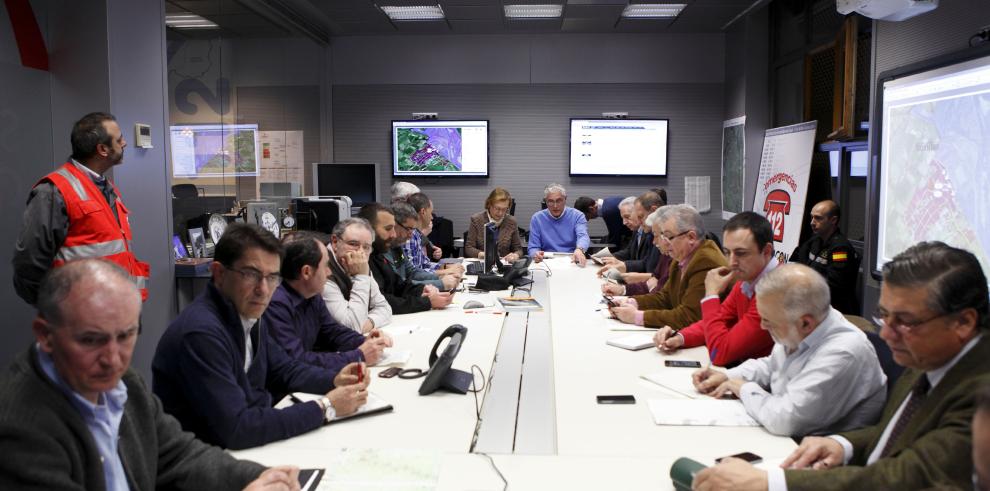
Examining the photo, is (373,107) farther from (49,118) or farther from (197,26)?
(49,118)

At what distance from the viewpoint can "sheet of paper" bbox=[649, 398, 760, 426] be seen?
7.38 feet

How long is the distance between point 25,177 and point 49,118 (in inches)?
14.9

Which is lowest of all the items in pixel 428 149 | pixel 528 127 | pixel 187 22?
pixel 428 149

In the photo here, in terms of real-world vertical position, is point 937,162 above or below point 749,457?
above

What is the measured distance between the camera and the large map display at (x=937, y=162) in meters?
3.63

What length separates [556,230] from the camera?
7.35 meters

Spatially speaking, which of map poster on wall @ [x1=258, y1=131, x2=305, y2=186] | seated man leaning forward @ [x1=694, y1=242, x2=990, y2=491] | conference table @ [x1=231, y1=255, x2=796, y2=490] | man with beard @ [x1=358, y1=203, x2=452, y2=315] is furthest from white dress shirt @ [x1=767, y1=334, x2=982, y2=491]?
map poster on wall @ [x1=258, y1=131, x2=305, y2=186]

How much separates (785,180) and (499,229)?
274 cm

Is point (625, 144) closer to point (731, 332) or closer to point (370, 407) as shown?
point (731, 332)

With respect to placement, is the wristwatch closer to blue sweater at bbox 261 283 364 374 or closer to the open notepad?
the open notepad

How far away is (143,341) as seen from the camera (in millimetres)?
4398

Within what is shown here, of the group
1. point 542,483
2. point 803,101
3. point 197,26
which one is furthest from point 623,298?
point 197,26

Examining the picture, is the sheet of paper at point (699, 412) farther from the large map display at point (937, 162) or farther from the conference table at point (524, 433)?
the large map display at point (937, 162)

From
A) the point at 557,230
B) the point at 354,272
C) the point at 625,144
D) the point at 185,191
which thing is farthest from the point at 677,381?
the point at 625,144
